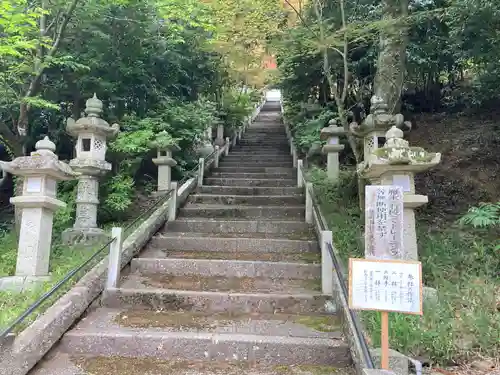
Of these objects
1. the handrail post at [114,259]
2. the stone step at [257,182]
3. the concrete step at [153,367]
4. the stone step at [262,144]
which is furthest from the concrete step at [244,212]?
the stone step at [262,144]

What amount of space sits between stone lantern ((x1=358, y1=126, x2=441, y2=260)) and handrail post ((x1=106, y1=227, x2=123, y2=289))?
11.1ft

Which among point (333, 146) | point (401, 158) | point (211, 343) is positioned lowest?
point (211, 343)

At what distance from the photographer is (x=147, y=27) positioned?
941 cm

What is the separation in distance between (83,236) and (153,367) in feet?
12.8

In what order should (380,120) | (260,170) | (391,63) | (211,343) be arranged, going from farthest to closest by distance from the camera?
(260,170) → (391,63) → (380,120) → (211,343)

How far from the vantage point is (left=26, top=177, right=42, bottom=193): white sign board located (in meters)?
5.25

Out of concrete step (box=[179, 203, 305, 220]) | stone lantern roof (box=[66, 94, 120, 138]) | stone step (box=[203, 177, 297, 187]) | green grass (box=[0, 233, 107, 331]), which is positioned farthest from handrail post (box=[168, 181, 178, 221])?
Answer: stone step (box=[203, 177, 297, 187])

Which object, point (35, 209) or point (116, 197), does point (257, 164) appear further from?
point (35, 209)

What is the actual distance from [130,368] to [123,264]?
2178 mm

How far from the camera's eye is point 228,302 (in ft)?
15.6

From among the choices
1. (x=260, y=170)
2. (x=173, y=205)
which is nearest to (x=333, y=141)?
(x=260, y=170)

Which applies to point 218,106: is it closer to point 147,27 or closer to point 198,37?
point 198,37

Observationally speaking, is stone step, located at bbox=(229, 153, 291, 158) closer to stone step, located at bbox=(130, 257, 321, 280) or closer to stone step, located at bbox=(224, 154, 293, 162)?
stone step, located at bbox=(224, 154, 293, 162)

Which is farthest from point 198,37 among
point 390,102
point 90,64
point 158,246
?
point 158,246
